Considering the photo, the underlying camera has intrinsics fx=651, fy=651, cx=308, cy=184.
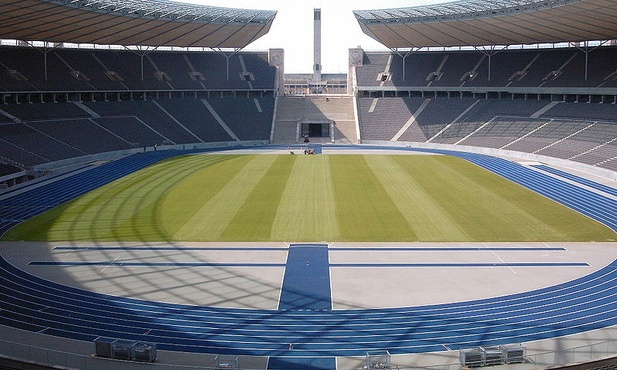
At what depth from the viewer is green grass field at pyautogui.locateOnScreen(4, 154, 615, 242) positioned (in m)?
25.4

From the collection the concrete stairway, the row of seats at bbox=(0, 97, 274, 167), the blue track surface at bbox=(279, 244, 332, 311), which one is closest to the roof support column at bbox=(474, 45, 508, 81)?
the concrete stairway

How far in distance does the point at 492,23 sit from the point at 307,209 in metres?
28.3

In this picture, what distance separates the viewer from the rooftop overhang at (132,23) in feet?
132

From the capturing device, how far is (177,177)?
4028 cm

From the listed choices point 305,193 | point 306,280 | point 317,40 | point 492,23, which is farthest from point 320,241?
point 317,40

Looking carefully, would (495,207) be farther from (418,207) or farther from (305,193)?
(305,193)

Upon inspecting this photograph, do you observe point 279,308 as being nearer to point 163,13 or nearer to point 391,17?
point 163,13

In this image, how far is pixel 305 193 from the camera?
113ft

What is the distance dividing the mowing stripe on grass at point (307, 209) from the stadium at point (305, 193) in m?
0.21

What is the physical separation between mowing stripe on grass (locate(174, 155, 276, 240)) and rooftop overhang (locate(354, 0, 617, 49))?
20.4 metres

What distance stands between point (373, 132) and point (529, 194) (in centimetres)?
3165

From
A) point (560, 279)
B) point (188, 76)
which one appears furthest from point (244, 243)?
point (188, 76)

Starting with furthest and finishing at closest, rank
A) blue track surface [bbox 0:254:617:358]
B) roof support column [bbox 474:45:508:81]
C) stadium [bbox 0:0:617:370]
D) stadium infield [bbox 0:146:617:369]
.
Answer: roof support column [bbox 474:45:508:81] < stadium infield [bbox 0:146:617:369] < stadium [bbox 0:0:617:370] < blue track surface [bbox 0:254:617:358]

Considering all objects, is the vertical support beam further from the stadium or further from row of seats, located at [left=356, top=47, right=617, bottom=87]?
row of seats, located at [left=356, top=47, right=617, bottom=87]
